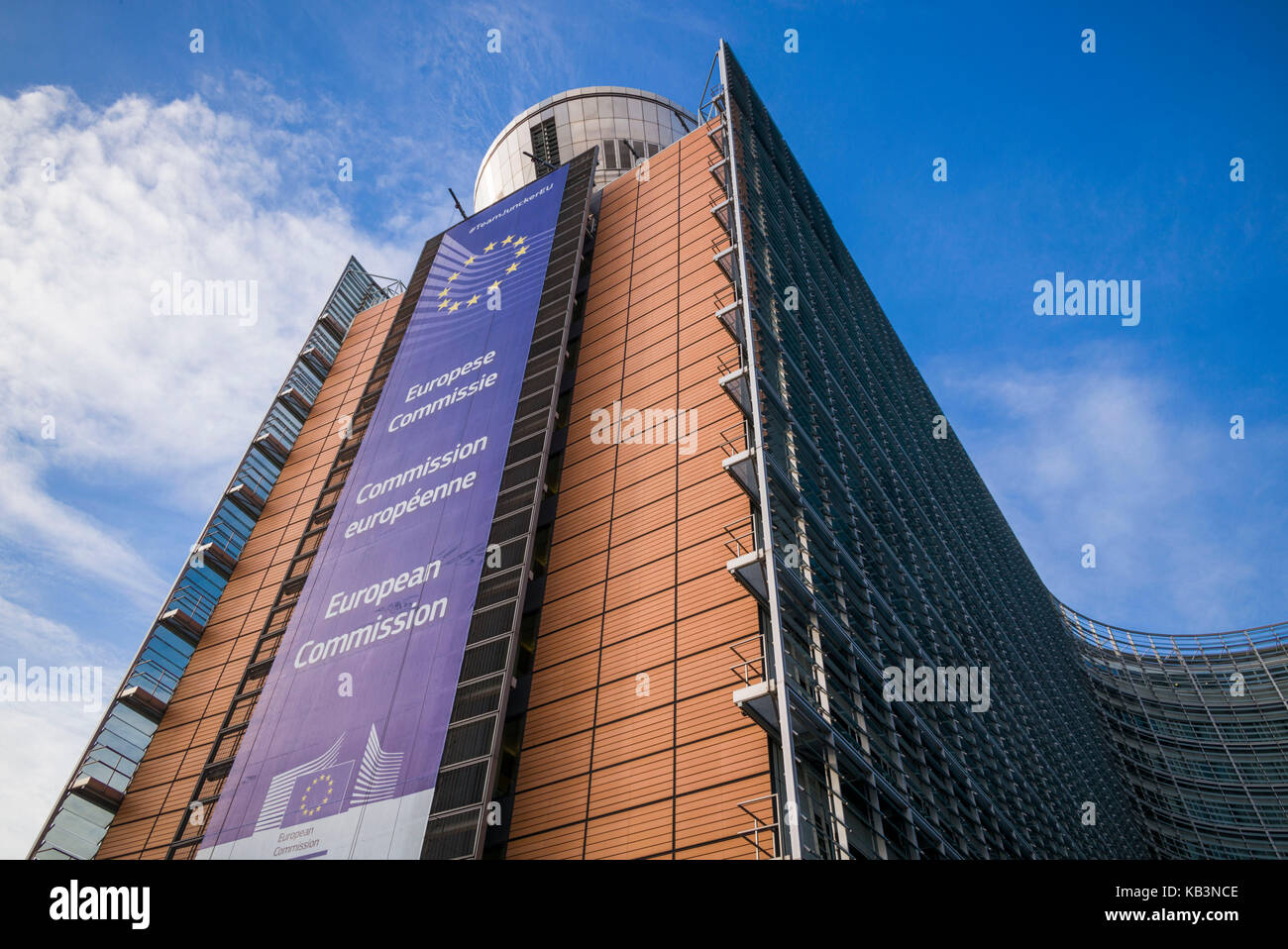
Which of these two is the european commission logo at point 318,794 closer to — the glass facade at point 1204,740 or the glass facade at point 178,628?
the glass facade at point 178,628

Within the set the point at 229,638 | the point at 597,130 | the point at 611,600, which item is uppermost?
the point at 597,130

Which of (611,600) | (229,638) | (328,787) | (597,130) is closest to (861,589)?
(611,600)

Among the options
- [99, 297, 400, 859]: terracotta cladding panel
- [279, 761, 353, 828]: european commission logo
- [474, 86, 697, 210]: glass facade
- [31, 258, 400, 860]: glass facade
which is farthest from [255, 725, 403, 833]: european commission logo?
[474, 86, 697, 210]: glass facade

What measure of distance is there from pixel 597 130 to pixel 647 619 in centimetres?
4798

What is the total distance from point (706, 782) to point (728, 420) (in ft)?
38.4

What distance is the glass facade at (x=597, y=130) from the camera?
62.9 m

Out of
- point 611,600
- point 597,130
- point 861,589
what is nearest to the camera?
point 611,600

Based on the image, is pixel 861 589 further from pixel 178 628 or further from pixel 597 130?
pixel 597 130

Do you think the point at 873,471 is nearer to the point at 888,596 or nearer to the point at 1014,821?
the point at 888,596

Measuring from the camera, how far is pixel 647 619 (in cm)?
2498
